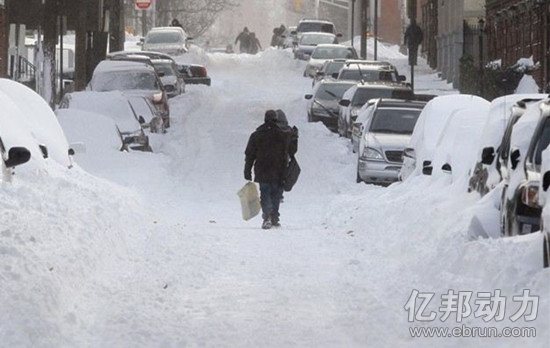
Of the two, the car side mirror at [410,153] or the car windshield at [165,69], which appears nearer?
the car side mirror at [410,153]

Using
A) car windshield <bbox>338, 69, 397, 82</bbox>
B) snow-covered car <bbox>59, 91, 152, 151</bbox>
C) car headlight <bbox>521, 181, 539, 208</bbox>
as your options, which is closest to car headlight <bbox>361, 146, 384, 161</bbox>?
snow-covered car <bbox>59, 91, 152, 151</bbox>

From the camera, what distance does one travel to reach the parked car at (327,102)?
41.2 meters

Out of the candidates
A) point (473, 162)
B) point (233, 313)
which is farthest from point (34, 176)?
point (233, 313)

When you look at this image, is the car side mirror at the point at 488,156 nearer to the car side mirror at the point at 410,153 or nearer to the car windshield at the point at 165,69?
the car side mirror at the point at 410,153

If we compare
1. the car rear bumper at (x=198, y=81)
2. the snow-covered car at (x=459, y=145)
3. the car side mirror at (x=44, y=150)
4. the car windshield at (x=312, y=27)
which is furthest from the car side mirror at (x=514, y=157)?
the car windshield at (x=312, y=27)

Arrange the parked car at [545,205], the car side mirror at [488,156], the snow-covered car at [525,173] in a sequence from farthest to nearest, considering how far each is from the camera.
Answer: the car side mirror at [488,156]
the snow-covered car at [525,173]
the parked car at [545,205]

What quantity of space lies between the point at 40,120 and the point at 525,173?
8.59m

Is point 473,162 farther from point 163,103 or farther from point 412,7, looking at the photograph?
point 412,7

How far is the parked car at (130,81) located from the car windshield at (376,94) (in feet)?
15.3

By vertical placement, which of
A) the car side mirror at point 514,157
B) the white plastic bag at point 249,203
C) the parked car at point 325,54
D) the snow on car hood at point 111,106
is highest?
the parked car at point 325,54

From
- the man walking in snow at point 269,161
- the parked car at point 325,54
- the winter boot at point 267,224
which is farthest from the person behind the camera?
the parked car at point 325,54

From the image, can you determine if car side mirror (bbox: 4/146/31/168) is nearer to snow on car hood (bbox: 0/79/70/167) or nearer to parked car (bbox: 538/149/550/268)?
snow on car hood (bbox: 0/79/70/167)

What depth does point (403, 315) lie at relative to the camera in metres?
11.6

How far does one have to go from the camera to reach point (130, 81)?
37.1 meters
